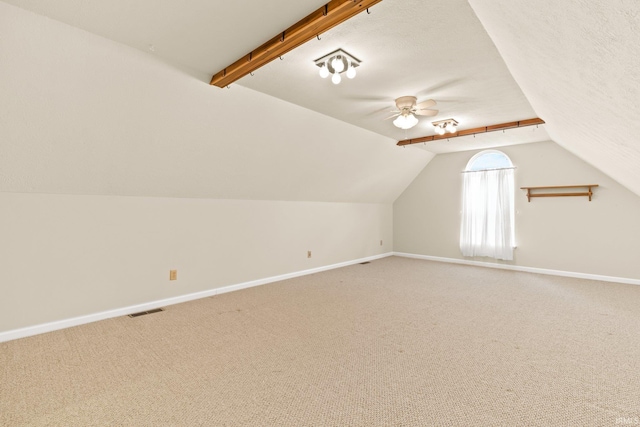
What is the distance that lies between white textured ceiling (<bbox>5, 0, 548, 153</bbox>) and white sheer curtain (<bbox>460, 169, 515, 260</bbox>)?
2656 millimetres

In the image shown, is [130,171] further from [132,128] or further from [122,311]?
[122,311]

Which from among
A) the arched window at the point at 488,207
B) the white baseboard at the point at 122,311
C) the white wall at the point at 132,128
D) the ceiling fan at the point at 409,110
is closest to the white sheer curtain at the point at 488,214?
the arched window at the point at 488,207

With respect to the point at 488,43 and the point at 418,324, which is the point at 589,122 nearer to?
the point at 488,43

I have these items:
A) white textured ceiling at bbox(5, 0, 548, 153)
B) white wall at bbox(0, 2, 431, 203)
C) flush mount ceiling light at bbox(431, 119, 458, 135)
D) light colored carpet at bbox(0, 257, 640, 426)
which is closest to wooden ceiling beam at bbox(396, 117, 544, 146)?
flush mount ceiling light at bbox(431, 119, 458, 135)

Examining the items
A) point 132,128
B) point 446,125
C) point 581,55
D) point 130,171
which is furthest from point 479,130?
point 130,171

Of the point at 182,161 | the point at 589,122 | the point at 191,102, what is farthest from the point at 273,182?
the point at 589,122

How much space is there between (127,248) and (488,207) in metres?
6.18

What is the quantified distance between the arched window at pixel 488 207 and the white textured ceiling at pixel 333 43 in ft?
8.67

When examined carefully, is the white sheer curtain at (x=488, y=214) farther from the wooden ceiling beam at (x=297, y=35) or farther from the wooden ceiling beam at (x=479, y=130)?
the wooden ceiling beam at (x=297, y=35)

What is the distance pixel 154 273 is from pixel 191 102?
6.86 ft

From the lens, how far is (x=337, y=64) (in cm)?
237

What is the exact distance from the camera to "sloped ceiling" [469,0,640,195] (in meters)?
1.00

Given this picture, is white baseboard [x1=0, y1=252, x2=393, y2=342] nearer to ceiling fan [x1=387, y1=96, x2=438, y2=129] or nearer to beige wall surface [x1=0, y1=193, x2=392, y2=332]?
beige wall surface [x1=0, y1=193, x2=392, y2=332]

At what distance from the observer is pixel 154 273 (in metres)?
3.55
